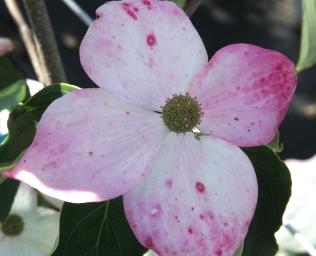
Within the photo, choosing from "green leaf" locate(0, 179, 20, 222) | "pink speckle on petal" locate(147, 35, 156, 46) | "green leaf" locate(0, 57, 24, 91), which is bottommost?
"green leaf" locate(0, 179, 20, 222)

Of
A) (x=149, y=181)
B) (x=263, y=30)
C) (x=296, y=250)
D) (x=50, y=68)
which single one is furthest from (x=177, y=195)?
(x=263, y=30)

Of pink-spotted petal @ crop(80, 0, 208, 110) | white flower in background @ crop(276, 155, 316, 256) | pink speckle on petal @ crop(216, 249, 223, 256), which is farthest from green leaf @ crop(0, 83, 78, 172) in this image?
white flower in background @ crop(276, 155, 316, 256)

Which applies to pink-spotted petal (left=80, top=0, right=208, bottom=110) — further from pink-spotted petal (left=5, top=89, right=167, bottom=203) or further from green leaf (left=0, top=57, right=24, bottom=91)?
green leaf (left=0, top=57, right=24, bottom=91)

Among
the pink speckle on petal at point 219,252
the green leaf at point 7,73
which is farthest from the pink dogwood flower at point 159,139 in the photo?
the green leaf at point 7,73

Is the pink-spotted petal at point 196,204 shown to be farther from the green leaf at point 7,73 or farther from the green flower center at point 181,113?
the green leaf at point 7,73

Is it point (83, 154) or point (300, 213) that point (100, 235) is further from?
point (300, 213)

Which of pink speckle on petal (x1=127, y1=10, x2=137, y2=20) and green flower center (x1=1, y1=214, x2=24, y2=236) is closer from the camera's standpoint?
pink speckle on petal (x1=127, y1=10, x2=137, y2=20)

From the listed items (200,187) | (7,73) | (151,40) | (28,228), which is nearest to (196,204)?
(200,187)
